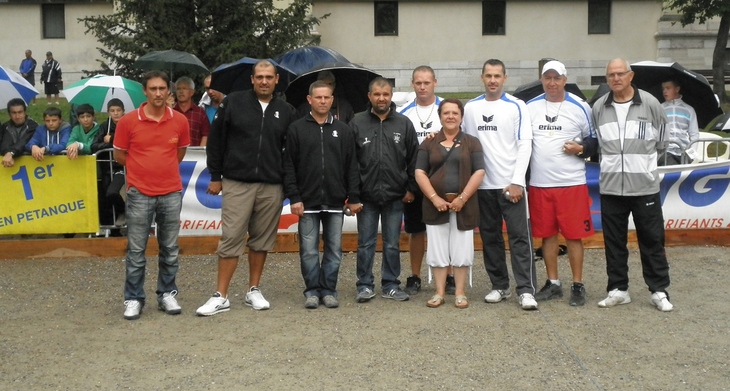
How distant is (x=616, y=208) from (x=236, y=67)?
17.8ft

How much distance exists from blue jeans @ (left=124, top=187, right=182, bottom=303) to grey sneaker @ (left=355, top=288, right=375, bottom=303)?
155 cm

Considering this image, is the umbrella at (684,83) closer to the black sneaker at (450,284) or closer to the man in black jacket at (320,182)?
the black sneaker at (450,284)

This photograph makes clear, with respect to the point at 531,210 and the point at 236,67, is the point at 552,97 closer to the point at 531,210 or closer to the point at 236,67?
the point at 531,210

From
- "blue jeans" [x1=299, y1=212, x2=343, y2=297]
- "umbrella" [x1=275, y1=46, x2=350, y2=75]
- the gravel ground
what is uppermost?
"umbrella" [x1=275, y1=46, x2=350, y2=75]

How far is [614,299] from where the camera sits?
793 centimetres

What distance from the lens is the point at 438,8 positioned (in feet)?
121

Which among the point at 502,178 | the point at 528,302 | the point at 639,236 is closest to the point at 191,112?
the point at 502,178

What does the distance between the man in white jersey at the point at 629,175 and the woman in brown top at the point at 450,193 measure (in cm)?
104

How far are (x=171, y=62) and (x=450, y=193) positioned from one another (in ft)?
22.4

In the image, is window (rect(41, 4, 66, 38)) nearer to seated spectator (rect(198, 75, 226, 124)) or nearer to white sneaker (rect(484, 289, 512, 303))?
seated spectator (rect(198, 75, 226, 124))

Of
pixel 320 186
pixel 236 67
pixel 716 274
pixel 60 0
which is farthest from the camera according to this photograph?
pixel 60 0

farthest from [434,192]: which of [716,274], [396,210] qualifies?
[716,274]

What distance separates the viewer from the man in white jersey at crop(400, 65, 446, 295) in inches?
328

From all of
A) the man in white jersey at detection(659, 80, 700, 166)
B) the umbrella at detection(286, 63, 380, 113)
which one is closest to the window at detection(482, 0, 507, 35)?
the man in white jersey at detection(659, 80, 700, 166)
